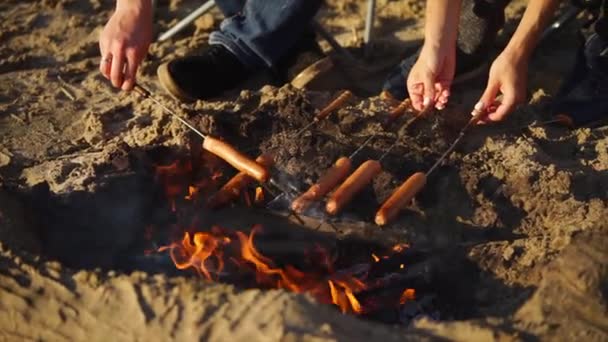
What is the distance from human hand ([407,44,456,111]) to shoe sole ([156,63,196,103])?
1.38 m

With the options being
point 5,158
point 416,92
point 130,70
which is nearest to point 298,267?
point 416,92

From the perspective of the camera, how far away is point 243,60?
443 cm

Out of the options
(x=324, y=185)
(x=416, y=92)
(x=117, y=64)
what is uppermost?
(x=117, y=64)

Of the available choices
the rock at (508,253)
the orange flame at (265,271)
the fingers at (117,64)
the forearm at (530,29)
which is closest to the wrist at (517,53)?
the forearm at (530,29)

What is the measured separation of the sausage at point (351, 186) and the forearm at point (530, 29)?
96 centimetres

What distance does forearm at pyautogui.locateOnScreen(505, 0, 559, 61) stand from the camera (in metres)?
3.58

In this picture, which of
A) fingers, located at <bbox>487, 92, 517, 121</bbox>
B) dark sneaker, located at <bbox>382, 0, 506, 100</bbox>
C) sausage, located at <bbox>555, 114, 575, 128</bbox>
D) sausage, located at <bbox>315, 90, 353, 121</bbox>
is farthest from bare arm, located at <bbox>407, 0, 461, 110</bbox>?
sausage, located at <bbox>555, 114, 575, 128</bbox>

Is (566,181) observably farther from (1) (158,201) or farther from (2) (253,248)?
(1) (158,201)

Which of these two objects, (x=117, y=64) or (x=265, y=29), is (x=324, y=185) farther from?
(x=265, y=29)

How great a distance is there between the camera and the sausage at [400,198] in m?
3.08

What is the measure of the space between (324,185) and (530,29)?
1.37 meters

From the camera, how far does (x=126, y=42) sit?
3490mm

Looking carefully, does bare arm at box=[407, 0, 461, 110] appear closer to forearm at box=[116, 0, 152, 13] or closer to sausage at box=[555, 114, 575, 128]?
sausage at box=[555, 114, 575, 128]

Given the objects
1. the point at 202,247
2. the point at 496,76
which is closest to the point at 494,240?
the point at 496,76
